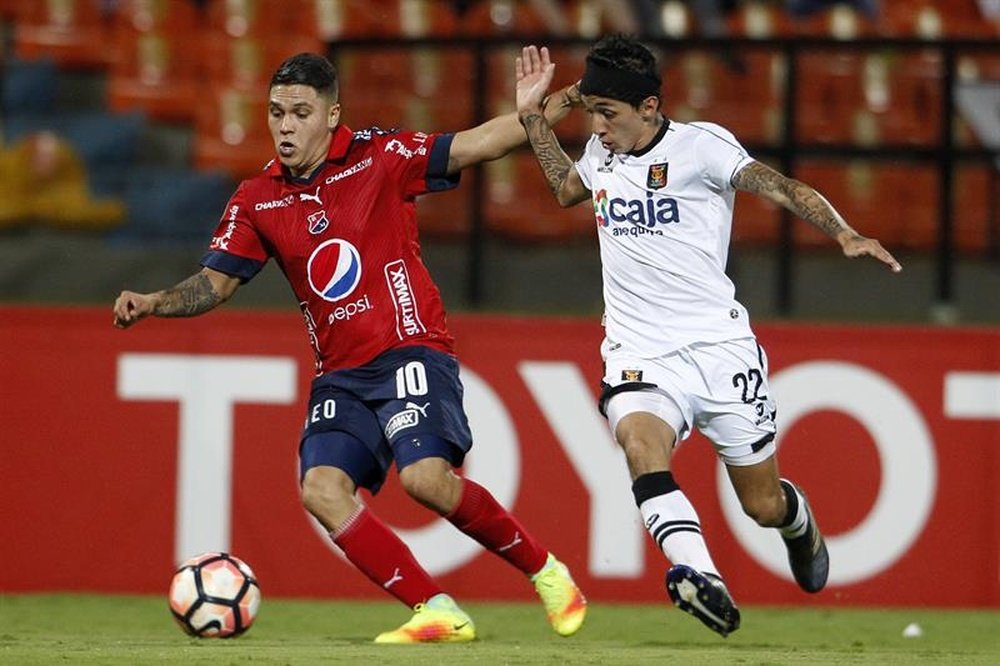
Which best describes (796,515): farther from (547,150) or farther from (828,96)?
(828,96)

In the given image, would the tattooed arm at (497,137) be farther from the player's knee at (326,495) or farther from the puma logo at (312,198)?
the player's knee at (326,495)

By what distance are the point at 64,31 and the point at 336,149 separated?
7100mm

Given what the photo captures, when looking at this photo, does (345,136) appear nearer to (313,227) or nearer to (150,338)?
(313,227)

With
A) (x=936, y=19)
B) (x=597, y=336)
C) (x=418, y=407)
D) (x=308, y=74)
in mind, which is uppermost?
(x=936, y=19)

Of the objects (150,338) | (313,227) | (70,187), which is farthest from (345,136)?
(70,187)

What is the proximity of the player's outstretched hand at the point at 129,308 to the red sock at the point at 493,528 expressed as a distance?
4.70 ft

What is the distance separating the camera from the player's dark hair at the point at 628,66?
7.39 metres

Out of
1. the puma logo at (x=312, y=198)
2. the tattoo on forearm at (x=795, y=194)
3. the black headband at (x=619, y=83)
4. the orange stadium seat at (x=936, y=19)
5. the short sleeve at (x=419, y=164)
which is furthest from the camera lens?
the orange stadium seat at (x=936, y=19)

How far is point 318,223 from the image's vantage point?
7.87m

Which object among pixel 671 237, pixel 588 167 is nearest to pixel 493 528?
pixel 671 237

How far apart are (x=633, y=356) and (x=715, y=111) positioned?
12.5 feet

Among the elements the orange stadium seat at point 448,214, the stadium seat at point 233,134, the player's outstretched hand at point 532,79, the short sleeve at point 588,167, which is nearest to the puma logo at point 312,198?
the player's outstretched hand at point 532,79

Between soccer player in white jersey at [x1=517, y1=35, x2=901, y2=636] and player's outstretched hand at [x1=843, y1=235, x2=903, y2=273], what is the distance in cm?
50

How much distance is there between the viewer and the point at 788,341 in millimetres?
10633
